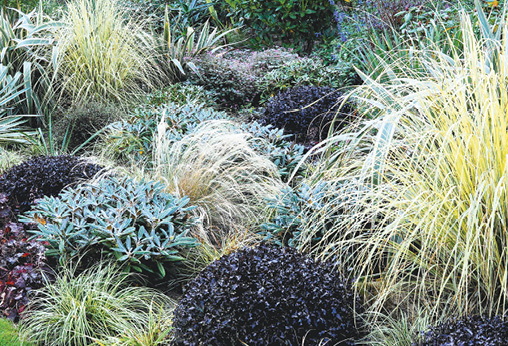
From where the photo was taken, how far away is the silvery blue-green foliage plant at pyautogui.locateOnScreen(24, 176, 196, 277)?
3320 mm

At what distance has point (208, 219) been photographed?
3.95 meters

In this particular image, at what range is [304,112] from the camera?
211 inches

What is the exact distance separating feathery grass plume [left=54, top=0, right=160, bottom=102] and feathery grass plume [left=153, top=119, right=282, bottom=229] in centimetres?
223

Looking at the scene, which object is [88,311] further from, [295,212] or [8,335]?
[295,212]

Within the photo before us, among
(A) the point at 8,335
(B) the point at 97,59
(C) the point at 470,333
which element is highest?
(B) the point at 97,59

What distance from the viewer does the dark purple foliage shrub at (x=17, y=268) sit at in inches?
128

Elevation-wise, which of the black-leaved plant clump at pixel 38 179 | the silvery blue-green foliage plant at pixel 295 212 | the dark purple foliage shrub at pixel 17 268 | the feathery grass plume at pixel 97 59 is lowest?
the silvery blue-green foliage plant at pixel 295 212

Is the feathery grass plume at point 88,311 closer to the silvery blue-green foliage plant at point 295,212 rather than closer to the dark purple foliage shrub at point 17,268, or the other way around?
the dark purple foliage shrub at point 17,268

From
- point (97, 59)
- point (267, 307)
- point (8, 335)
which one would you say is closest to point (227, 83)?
point (97, 59)

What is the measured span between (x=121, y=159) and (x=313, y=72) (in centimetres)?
271

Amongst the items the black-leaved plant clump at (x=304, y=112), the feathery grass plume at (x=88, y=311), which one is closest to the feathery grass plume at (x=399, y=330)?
the feathery grass plume at (x=88, y=311)

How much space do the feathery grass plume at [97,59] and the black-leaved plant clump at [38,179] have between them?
5.89 feet

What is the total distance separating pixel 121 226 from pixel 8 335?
871 mm

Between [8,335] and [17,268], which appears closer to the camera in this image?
[8,335]
